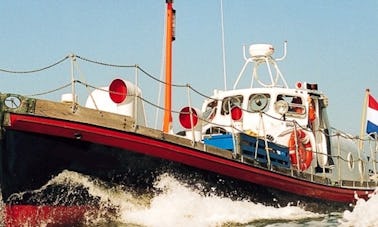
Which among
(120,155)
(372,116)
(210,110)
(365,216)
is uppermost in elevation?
(372,116)

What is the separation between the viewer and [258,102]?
41.6ft

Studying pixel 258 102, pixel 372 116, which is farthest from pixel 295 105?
pixel 372 116

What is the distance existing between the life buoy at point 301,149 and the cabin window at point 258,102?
3.66 feet

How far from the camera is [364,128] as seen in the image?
16.7 m

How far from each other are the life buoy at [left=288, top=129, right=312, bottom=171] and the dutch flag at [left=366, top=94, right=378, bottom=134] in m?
4.88

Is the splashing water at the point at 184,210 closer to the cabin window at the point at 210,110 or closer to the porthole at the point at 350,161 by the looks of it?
the cabin window at the point at 210,110

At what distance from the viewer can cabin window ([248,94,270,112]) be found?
12555 millimetres

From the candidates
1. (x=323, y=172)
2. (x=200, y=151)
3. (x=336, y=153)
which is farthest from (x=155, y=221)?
(x=336, y=153)

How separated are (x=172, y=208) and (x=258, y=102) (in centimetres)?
478

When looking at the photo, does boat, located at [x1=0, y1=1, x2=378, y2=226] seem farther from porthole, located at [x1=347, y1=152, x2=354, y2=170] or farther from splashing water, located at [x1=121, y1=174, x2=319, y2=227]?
porthole, located at [x1=347, y1=152, x2=354, y2=170]

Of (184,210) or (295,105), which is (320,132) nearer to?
(295,105)

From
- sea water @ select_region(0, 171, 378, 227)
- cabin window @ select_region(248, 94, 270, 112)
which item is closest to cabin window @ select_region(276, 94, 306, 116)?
cabin window @ select_region(248, 94, 270, 112)

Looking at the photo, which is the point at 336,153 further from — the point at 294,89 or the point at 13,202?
the point at 13,202

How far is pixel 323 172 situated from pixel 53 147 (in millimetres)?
6541
